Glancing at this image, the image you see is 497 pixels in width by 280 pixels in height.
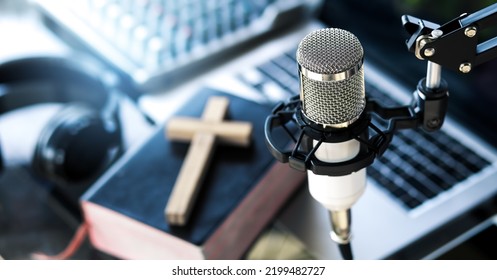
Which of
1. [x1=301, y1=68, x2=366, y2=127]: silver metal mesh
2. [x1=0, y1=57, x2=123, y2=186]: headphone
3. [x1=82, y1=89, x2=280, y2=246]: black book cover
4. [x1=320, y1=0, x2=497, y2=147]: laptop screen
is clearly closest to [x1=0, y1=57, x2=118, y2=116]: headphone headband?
[x1=0, y1=57, x2=123, y2=186]: headphone

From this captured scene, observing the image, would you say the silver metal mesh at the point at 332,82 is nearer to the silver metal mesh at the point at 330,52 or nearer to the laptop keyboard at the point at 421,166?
the silver metal mesh at the point at 330,52

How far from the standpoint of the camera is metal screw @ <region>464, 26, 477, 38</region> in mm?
420

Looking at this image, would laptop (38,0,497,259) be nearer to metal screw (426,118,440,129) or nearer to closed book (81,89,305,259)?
closed book (81,89,305,259)

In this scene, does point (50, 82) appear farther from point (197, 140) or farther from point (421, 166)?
point (421, 166)

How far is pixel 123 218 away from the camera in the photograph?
2.08 ft

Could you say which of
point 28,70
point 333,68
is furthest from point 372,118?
point 28,70

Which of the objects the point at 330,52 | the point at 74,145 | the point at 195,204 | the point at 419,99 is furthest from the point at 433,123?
the point at 74,145

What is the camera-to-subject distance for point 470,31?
1.38 feet

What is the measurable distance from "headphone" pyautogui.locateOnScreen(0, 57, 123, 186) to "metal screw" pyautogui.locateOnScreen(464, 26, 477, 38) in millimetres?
438

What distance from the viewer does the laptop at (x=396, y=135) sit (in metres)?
0.67

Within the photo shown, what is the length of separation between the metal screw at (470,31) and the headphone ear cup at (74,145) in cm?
44

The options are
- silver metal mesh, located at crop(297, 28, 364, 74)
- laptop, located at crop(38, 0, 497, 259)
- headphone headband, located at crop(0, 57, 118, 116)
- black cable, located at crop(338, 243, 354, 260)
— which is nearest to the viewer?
silver metal mesh, located at crop(297, 28, 364, 74)

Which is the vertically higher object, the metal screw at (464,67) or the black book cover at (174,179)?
the metal screw at (464,67)

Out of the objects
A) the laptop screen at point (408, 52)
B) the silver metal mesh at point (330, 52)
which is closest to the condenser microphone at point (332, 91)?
the silver metal mesh at point (330, 52)
